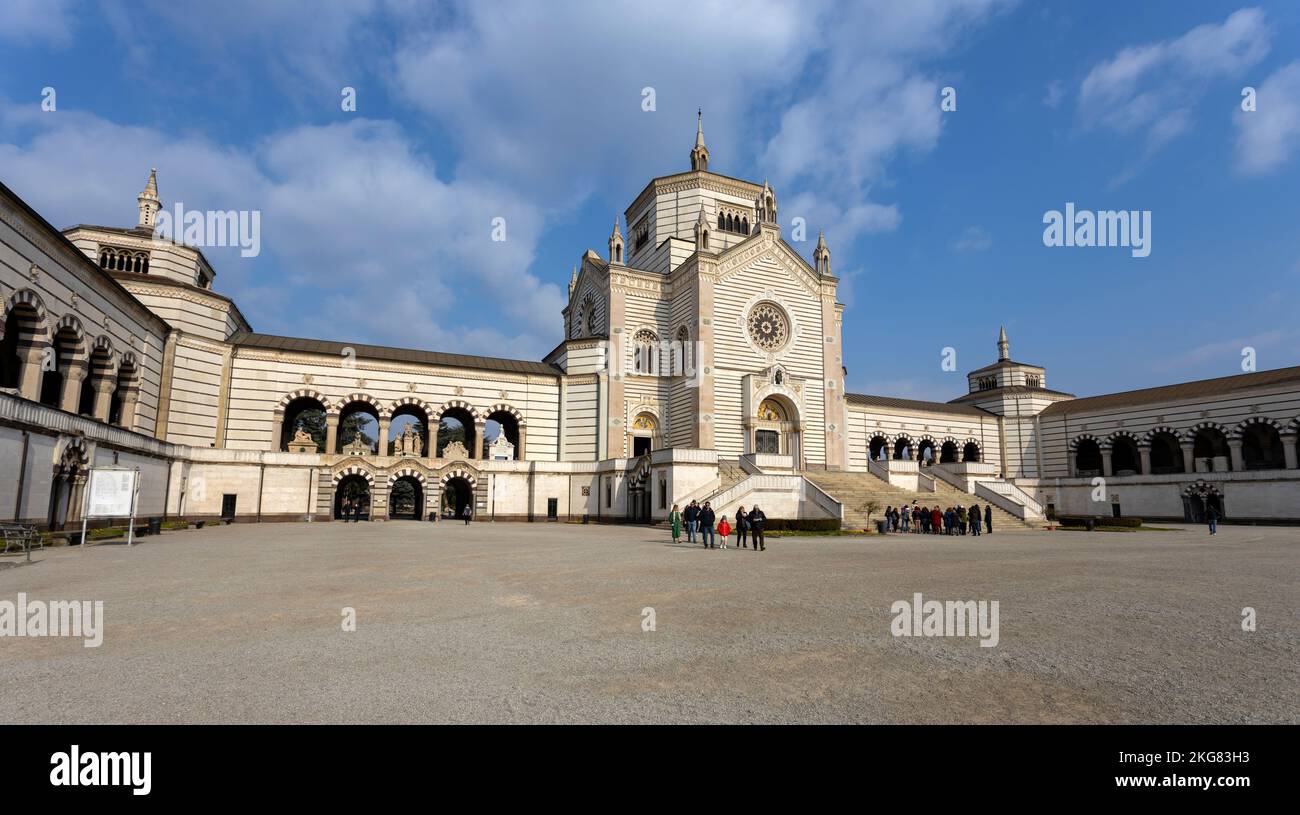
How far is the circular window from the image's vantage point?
44.6m

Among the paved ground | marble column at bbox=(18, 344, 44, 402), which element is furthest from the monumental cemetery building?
the paved ground

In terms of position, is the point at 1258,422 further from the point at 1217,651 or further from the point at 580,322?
the point at 1217,651

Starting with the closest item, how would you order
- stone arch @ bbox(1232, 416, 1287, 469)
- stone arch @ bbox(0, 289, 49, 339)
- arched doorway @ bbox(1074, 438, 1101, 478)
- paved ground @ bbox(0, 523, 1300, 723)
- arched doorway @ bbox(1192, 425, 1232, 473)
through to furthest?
paved ground @ bbox(0, 523, 1300, 723)
stone arch @ bbox(0, 289, 49, 339)
arched doorway @ bbox(1192, 425, 1232, 473)
stone arch @ bbox(1232, 416, 1287, 469)
arched doorway @ bbox(1074, 438, 1101, 478)

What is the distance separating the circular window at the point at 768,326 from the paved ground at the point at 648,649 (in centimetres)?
3208

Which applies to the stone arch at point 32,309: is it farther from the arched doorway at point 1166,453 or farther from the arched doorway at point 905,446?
the arched doorway at point 1166,453

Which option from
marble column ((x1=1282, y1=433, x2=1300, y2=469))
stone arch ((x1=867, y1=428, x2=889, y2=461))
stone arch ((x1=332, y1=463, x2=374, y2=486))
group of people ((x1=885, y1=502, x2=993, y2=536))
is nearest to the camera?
group of people ((x1=885, y1=502, x2=993, y2=536))

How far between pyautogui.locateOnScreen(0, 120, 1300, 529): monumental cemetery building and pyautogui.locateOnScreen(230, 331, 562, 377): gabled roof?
8.2 inches

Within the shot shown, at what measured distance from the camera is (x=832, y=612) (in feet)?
29.2

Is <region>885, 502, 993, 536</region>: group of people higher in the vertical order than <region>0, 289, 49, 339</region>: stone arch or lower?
lower

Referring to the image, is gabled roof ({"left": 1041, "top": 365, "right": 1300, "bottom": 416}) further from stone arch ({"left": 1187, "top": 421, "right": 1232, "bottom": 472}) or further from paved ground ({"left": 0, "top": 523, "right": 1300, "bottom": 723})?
paved ground ({"left": 0, "top": 523, "right": 1300, "bottom": 723})

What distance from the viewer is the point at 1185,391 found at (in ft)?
159

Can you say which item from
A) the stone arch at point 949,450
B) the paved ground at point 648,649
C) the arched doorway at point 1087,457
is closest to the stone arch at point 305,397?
the paved ground at point 648,649

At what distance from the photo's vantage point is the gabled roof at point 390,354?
38.9m

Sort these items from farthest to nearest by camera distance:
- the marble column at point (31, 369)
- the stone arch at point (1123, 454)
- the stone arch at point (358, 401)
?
the stone arch at point (1123, 454) < the stone arch at point (358, 401) < the marble column at point (31, 369)
